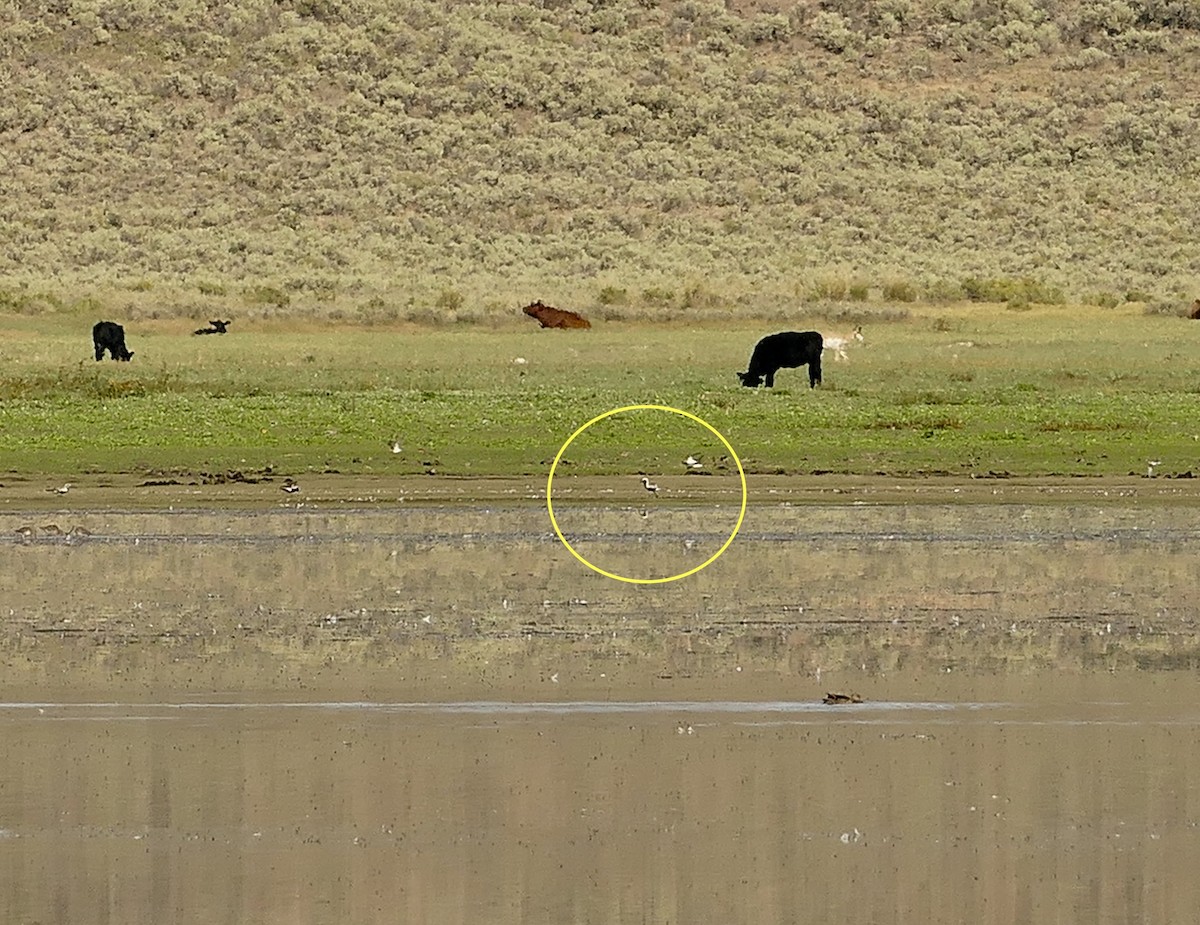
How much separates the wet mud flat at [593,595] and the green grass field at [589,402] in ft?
6.77

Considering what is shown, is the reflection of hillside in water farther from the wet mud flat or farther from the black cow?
the black cow

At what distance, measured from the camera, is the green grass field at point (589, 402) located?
2261 centimetres

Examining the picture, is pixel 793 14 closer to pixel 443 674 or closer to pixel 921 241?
pixel 921 241

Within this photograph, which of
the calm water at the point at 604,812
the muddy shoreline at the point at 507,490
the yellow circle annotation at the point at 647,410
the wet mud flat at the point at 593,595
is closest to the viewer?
the calm water at the point at 604,812

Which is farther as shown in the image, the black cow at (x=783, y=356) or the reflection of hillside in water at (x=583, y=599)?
the black cow at (x=783, y=356)

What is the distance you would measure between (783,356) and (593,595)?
15461mm

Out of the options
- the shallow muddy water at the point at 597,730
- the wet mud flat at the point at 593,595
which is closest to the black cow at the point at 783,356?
the wet mud flat at the point at 593,595

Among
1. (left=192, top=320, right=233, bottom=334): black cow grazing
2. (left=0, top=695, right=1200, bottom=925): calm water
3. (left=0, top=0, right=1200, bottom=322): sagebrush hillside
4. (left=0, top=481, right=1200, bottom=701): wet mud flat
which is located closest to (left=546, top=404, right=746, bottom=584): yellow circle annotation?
(left=0, top=481, right=1200, bottom=701): wet mud flat

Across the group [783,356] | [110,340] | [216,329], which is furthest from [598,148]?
[783,356]

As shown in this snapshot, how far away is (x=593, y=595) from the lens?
14.8 meters

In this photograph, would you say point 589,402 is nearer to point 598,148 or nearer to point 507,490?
point 507,490

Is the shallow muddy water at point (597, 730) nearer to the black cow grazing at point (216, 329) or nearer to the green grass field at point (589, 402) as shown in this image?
the green grass field at point (589, 402)

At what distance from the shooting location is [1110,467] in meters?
22.1

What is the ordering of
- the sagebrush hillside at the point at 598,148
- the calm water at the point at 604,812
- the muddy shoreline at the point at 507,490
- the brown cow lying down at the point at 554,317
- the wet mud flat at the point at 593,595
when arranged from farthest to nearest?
the sagebrush hillside at the point at 598,148, the brown cow lying down at the point at 554,317, the muddy shoreline at the point at 507,490, the wet mud flat at the point at 593,595, the calm water at the point at 604,812
